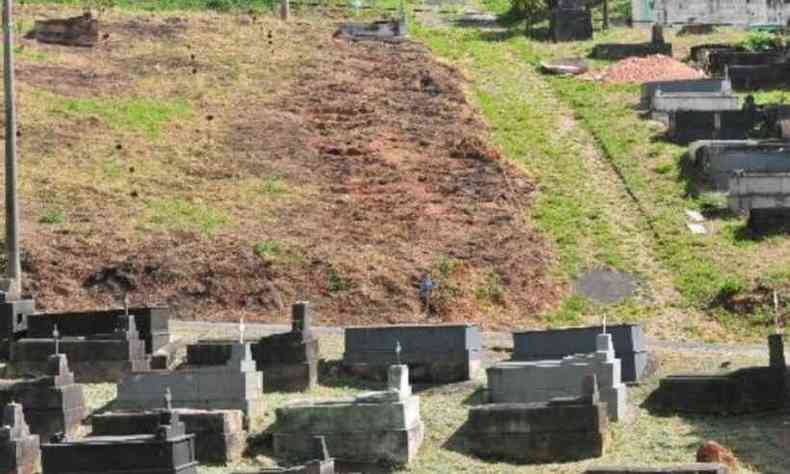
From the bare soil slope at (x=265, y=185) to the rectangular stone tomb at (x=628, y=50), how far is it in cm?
760

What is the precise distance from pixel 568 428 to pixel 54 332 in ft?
32.7

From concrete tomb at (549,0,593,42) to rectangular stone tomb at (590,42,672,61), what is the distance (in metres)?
5.00

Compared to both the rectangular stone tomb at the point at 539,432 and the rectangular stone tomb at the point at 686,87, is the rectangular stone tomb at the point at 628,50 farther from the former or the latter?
the rectangular stone tomb at the point at 539,432

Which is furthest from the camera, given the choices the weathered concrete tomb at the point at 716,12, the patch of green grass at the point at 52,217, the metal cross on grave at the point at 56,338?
the weathered concrete tomb at the point at 716,12

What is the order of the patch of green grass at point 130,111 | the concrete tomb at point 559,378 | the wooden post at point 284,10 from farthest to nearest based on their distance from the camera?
the wooden post at point 284,10 < the patch of green grass at point 130,111 < the concrete tomb at point 559,378

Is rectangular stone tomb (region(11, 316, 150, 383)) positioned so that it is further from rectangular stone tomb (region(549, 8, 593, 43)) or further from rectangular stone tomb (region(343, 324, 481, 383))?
rectangular stone tomb (region(549, 8, 593, 43))

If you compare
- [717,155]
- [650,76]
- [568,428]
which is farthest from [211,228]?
[650,76]

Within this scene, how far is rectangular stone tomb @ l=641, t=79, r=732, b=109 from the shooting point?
56.4 metres

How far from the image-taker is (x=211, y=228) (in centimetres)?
4212

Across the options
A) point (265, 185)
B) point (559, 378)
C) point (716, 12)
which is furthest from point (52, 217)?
point (716, 12)

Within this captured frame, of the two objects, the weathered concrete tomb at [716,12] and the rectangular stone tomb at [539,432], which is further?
the weathered concrete tomb at [716,12]

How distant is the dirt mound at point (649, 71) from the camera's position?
62719 mm

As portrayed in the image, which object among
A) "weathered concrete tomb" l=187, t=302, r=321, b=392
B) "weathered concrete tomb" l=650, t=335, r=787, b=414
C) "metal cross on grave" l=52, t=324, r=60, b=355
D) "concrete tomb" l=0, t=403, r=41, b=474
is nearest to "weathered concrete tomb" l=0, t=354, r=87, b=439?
"concrete tomb" l=0, t=403, r=41, b=474

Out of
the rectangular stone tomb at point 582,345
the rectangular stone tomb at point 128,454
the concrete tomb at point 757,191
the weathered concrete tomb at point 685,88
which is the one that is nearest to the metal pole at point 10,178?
the rectangular stone tomb at point 582,345
